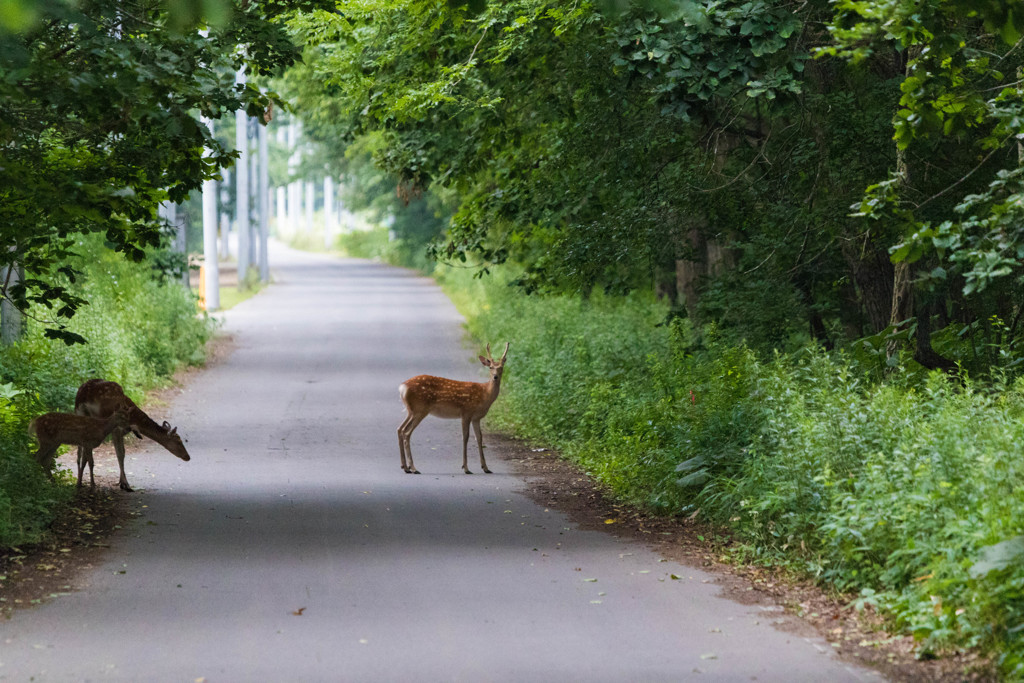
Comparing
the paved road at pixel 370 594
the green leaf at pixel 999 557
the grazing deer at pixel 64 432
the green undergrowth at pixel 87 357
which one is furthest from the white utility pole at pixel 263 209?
the green leaf at pixel 999 557

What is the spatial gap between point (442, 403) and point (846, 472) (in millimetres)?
5926

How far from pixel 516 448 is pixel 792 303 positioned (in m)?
3.90

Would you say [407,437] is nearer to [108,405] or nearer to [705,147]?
[108,405]

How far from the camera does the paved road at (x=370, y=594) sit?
22.3ft

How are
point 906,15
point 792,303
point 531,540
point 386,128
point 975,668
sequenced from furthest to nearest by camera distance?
point 386,128 < point 792,303 < point 531,540 < point 906,15 < point 975,668

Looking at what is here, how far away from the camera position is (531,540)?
401 inches

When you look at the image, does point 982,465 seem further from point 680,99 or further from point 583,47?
point 583,47

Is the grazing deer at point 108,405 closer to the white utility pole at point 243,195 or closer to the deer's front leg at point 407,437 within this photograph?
the deer's front leg at point 407,437

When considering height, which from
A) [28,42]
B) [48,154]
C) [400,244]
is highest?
[28,42]

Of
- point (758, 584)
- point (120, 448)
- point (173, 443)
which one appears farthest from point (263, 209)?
point (758, 584)

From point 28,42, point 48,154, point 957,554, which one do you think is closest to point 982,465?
point 957,554

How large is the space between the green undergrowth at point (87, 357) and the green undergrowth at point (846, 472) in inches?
204

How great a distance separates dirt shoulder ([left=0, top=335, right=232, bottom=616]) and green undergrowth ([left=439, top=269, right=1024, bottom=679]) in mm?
4578

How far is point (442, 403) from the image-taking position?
1392cm
